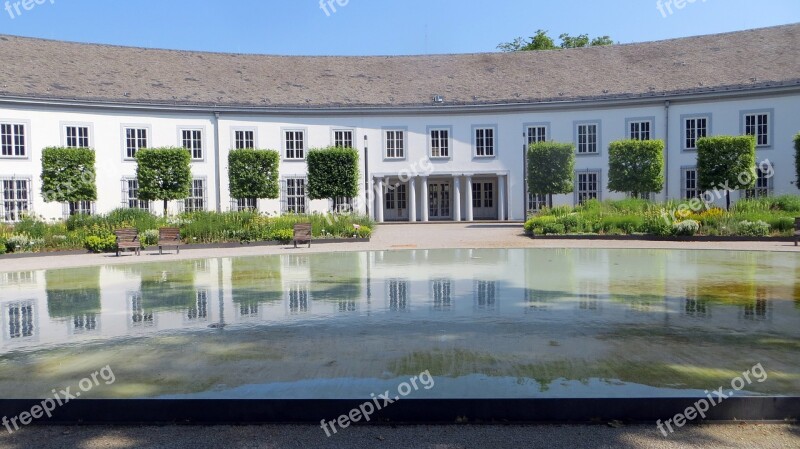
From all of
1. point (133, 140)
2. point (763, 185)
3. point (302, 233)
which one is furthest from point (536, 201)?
point (133, 140)

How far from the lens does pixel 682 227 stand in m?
21.8

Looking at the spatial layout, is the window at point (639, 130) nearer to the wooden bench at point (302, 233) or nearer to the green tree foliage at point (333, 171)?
the green tree foliage at point (333, 171)

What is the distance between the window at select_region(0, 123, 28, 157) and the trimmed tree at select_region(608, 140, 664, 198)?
27.2 meters

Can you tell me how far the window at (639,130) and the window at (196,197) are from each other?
74.2 feet

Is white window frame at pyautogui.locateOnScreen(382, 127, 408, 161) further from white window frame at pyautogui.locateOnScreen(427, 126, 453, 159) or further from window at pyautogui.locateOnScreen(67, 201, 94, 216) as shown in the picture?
window at pyautogui.locateOnScreen(67, 201, 94, 216)

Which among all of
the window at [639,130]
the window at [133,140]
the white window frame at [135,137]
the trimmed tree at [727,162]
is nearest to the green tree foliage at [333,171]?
the white window frame at [135,137]

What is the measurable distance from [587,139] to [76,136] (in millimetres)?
26065

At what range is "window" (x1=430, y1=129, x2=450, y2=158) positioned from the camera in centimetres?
3600

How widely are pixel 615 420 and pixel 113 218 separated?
21.6 m

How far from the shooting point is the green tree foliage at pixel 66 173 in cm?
2520

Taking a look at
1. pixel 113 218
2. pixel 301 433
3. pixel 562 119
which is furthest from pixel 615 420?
pixel 562 119

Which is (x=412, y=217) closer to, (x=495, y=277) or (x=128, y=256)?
(x=128, y=256)

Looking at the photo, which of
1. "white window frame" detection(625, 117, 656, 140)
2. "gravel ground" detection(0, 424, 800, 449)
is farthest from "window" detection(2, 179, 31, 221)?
"white window frame" detection(625, 117, 656, 140)

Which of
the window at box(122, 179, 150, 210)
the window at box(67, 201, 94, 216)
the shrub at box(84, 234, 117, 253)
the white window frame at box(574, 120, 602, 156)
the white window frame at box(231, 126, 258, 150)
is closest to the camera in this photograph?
the shrub at box(84, 234, 117, 253)
